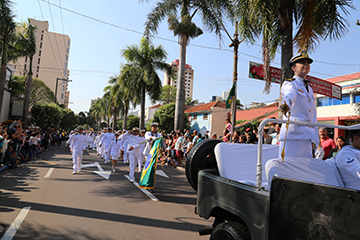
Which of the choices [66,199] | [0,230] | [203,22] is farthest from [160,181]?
[203,22]

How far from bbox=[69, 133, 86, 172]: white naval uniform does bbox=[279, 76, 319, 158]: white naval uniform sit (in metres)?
8.88

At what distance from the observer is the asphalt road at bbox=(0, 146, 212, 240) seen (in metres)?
4.07

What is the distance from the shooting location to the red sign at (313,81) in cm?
1010

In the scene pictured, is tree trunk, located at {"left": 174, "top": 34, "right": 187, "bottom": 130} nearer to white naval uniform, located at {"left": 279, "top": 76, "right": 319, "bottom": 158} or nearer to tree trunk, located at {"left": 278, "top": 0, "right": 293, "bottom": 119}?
tree trunk, located at {"left": 278, "top": 0, "right": 293, "bottom": 119}

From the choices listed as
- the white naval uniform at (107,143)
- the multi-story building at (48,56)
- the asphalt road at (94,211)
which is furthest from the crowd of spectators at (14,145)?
the multi-story building at (48,56)

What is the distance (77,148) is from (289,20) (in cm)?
907

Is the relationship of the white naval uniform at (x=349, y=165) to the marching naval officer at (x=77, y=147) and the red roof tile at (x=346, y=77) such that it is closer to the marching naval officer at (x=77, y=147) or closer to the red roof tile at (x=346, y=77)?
the marching naval officer at (x=77, y=147)

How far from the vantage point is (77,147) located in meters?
10.4

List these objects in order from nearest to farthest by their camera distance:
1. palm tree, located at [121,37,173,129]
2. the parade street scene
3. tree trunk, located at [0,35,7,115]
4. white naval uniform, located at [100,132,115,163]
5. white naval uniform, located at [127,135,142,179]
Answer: the parade street scene, white naval uniform, located at [127,135,142,179], white naval uniform, located at [100,132,115,163], tree trunk, located at [0,35,7,115], palm tree, located at [121,37,173,129]

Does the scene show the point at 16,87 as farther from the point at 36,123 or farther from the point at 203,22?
the point at 203,22

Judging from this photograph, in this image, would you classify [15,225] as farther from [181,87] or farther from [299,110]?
[181,87]

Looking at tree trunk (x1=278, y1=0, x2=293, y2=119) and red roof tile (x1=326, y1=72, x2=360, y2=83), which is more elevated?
red roof tile (x1=326, y1=72, x2=360, y2=83)

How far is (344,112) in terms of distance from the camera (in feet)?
69.6

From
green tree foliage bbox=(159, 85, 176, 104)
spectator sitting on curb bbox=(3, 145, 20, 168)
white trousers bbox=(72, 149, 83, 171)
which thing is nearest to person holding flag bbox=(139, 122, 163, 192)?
white trousers bbox=(72, 149, 83, 171)
